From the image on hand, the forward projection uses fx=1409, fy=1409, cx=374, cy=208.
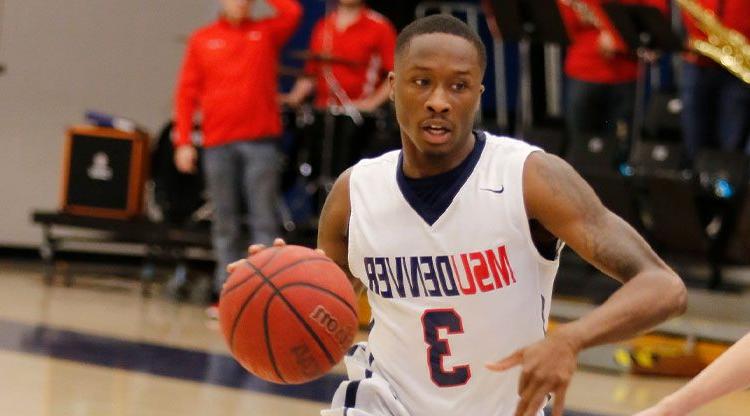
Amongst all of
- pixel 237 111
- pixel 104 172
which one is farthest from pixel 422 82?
pixel 104 172

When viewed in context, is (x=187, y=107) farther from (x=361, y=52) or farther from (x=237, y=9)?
(x=361, y=52)

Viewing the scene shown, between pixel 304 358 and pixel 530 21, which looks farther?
pixel 530 21

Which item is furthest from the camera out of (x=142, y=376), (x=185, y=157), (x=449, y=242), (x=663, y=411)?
A: (x=185, y=157)

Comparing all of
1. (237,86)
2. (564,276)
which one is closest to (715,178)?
(564,276)

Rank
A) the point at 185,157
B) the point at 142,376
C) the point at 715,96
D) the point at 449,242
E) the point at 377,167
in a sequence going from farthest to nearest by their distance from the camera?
the point at 185,157, the point at 715,96, the point at 142,376, the point at 377,167, the point at 449,242

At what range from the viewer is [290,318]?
3.56 metres

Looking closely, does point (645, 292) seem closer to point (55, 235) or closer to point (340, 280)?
point (340, 280)

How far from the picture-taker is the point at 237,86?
32.3ft

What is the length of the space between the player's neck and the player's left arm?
0.19m

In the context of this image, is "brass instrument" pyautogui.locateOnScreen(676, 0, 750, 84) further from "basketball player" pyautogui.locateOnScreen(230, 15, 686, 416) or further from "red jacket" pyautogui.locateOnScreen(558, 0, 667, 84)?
"basketball player" pyautogui.locateOnScreen(230, 15, 686, 416)

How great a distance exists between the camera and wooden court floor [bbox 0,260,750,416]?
6.62 meters

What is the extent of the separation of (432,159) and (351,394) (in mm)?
653

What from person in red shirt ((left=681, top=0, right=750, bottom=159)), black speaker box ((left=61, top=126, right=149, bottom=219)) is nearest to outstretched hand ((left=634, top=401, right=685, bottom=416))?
person in red shirt ((left=681, top=0, right=750, bottom=159))

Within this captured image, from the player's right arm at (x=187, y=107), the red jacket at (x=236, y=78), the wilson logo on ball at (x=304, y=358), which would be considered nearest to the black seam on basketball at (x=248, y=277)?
the wilson logo on ball at (x=304, y=358)
